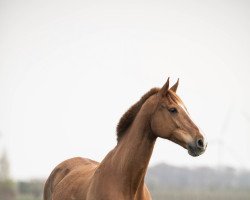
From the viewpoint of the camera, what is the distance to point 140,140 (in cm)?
966

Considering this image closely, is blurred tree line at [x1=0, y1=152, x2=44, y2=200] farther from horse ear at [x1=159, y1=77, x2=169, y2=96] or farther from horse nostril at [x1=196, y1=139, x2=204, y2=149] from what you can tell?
horse nostril at [x1=196, y1=139, x2=204, y2=149]

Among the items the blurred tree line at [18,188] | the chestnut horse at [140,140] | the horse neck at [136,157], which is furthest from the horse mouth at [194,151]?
the blurred tree line at [18,188]

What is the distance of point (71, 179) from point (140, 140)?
7.78 ft

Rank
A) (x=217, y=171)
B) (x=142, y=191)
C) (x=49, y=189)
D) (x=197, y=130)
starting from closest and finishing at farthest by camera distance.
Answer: (x=197, y=130) < (x=142, y=191) < (x=49, y=189) < (x=217, y=171)

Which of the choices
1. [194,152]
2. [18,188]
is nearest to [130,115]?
[194,152]

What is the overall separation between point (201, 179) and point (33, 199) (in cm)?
5826

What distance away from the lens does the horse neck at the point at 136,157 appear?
9586mm

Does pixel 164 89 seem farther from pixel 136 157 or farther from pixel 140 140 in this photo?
pixel 136 157

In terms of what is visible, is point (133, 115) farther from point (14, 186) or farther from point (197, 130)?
point (14, 186)

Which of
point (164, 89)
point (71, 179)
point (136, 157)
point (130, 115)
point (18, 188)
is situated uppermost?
point (164, 89)

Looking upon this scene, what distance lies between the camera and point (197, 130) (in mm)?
9117

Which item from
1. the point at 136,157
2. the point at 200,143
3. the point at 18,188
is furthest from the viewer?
the point at 18,188

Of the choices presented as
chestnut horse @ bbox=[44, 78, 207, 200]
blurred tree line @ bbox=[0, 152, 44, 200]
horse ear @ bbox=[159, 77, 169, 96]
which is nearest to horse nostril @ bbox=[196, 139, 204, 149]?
chestnut horse @ bbox=[44, 78, 207, 200]

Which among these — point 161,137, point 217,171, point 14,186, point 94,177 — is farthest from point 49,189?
point 217,171
